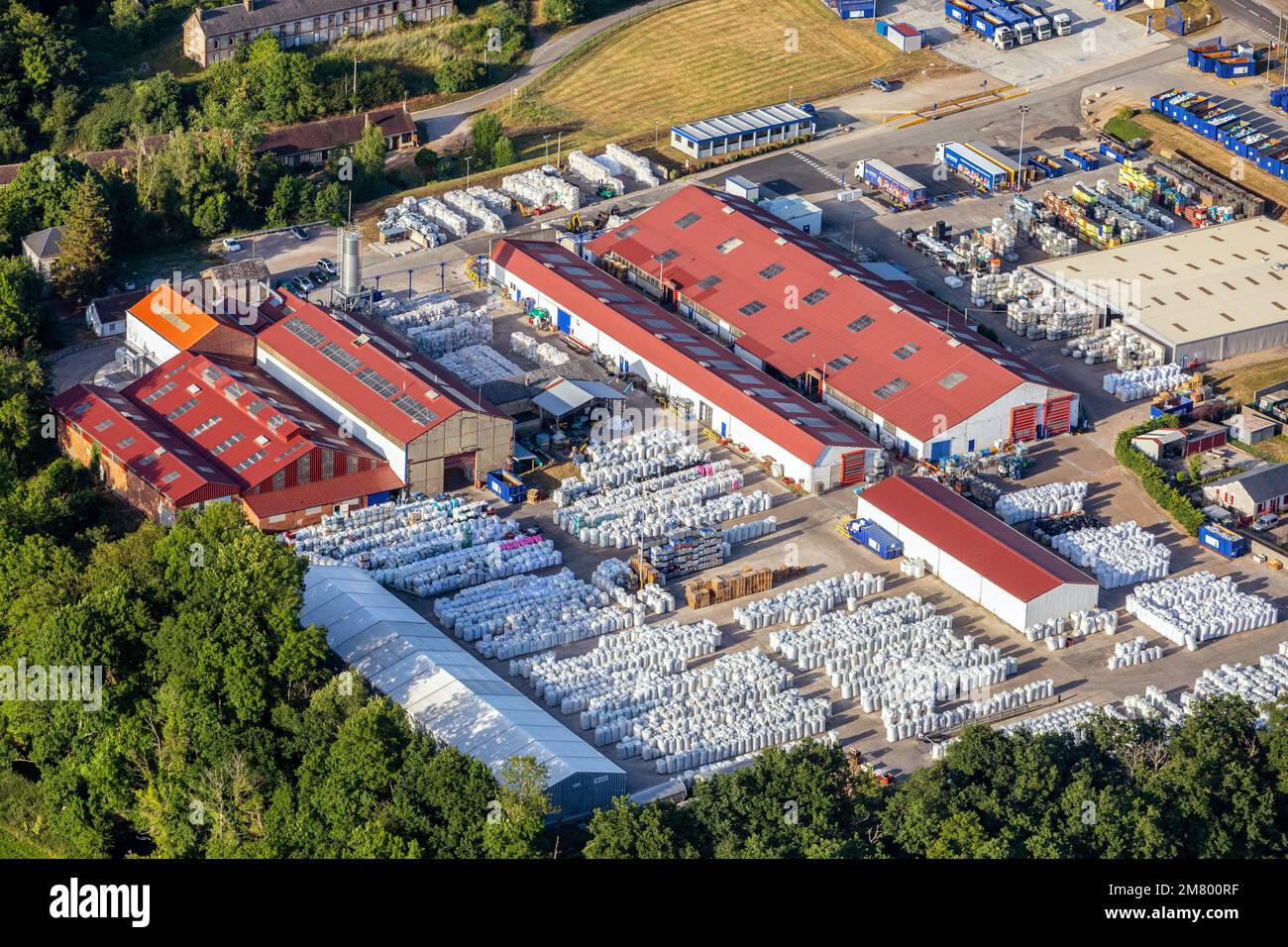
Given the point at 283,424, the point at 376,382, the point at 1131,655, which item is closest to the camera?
the point at 1131,655

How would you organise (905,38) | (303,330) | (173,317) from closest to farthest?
(303,330) → (173,317) → (905,38)

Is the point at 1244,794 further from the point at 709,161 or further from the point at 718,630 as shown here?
the point at 709,161

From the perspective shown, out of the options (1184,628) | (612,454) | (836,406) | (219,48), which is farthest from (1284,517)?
(219,48)

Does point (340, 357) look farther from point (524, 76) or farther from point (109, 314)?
point (524, 76)

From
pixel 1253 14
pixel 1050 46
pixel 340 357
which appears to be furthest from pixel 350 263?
pixel 1253 14

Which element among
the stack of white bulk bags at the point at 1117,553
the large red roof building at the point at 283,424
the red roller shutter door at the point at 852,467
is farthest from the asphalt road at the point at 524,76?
the stack of white bulk bags at the point at 1117,553

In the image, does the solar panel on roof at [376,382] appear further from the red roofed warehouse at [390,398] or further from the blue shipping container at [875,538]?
the blue shipping container at [875,538]

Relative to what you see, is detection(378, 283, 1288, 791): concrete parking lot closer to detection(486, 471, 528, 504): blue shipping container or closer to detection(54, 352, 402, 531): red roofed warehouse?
detection(486, 471, 528, 504): blue shipping container
